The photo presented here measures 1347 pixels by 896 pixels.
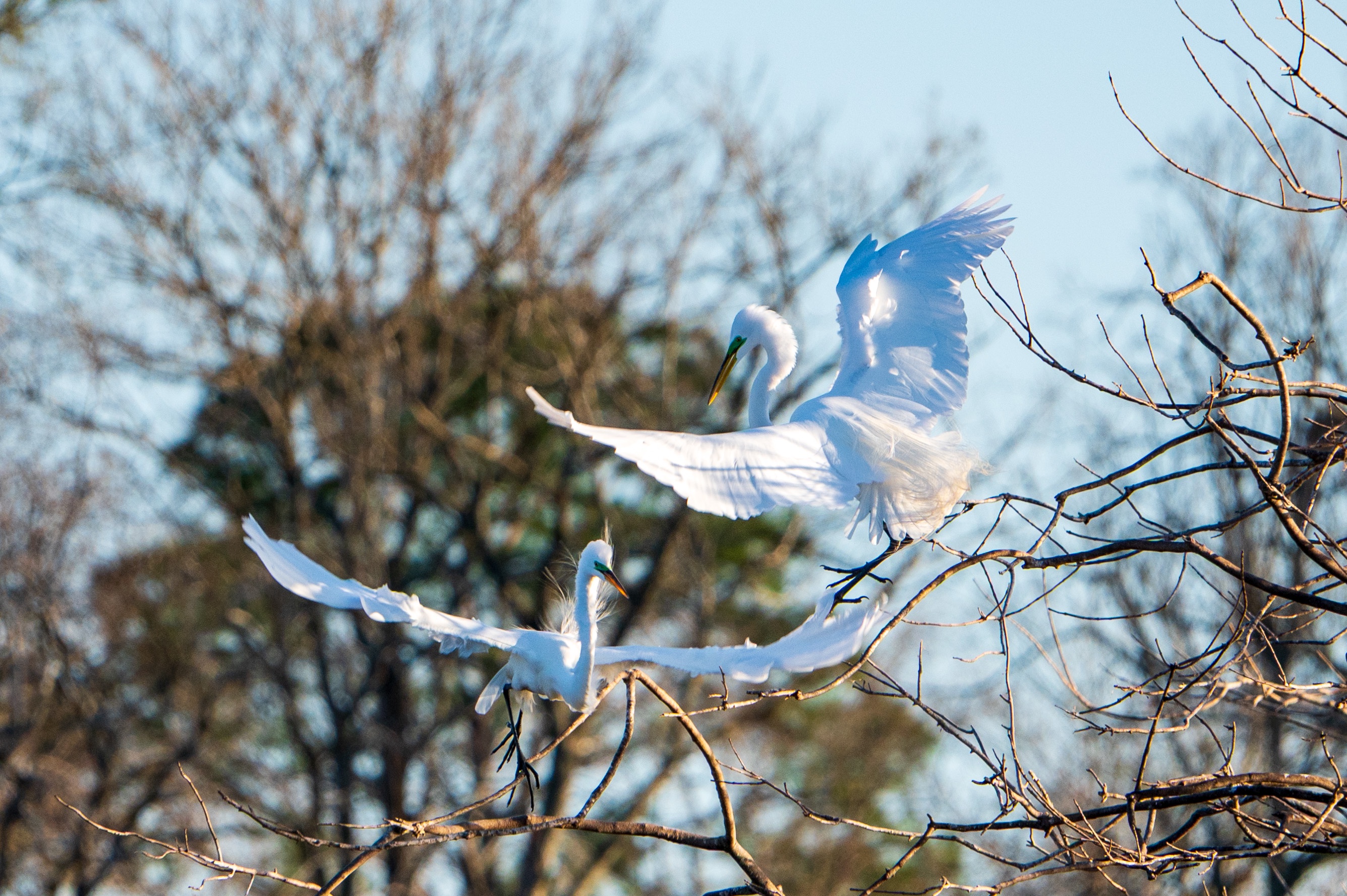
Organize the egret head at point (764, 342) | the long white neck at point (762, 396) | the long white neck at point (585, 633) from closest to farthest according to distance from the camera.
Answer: the long white neck at point (585, 633), the long white neck at point (762, 396), the egret head at point (764, 342)

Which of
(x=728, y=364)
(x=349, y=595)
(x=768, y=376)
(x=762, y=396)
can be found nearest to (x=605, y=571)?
(x=349, y=595)

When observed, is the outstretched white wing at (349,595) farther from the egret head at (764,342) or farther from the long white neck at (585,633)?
the egret head at (764,342)

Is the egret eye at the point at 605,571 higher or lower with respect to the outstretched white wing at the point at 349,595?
higher

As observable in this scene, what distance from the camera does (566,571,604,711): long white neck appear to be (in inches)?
155

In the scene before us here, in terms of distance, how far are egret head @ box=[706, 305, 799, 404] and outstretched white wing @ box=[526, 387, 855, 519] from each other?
3.17 feet

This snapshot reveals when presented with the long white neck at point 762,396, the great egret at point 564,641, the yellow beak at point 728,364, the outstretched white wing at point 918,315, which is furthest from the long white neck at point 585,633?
the outstretched white wing at point 918,315

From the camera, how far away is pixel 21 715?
41.4 feet

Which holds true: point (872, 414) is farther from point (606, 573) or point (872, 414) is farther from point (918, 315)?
point (606, 573)

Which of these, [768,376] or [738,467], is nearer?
[738,467]

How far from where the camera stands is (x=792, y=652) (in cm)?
381

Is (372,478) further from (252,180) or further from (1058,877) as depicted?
(1058,877)

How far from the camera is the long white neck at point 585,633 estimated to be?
3943mm

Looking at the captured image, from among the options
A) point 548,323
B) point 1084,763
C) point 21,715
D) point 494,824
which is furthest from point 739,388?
point 494,824

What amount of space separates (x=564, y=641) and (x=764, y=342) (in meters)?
1.60
